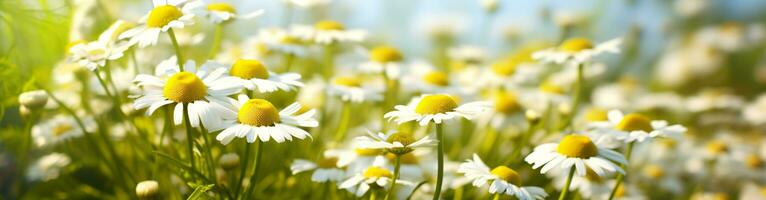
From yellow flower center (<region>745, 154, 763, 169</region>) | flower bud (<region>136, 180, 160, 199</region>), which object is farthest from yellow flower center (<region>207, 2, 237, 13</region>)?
yellow flower center (<region>745, 154, 763, 169</region>)

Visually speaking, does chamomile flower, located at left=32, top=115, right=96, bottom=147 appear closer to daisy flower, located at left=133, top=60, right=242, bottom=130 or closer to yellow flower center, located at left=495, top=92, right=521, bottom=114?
daisy flower, located at left=133, top=60, right=242, bottom=130

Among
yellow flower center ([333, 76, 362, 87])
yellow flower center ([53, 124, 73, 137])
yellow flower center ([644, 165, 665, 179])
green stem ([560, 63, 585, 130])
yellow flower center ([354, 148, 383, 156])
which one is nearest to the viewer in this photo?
yellow flower center ([354, 148, 383, 156])

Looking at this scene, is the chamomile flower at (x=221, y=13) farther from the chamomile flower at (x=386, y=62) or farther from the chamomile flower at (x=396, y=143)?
the chamomile flower at (x=386, y=62)

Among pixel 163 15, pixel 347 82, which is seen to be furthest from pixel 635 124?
pixel 163 15

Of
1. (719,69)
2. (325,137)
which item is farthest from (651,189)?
(719,69)

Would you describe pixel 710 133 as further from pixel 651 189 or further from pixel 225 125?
pixel 225 125

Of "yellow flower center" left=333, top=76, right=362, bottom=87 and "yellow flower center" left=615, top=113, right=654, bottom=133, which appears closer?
"yellow flower center" left=615, top=113, right=654, bottom=133

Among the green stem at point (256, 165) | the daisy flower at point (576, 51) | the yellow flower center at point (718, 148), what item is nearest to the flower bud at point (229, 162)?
the green stem at point (256, 165)

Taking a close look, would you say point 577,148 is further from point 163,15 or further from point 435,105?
point 163,15
